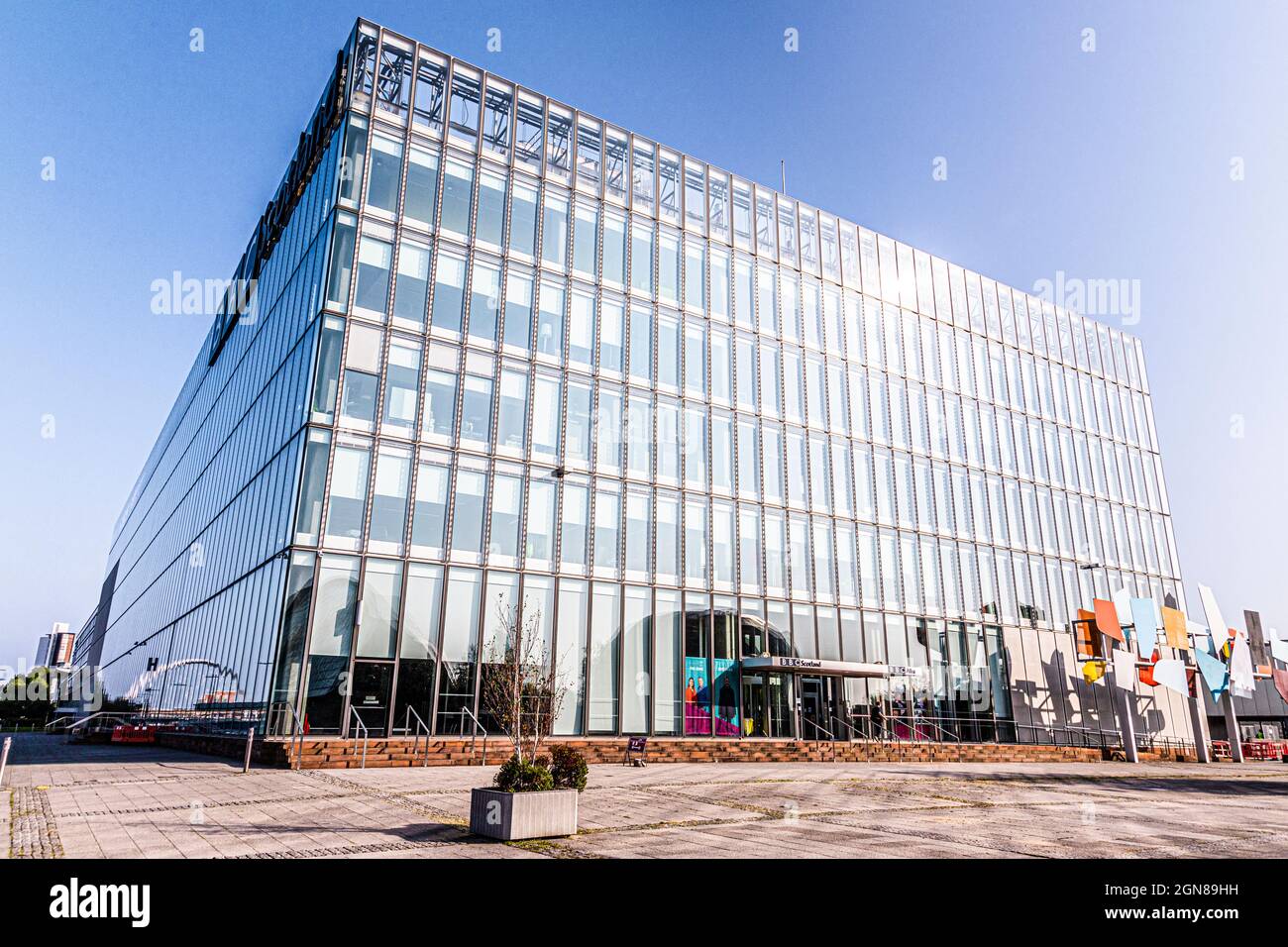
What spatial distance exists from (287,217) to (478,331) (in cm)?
1471

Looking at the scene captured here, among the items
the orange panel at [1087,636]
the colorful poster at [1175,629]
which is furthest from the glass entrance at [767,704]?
the colorful poster at [1175,629]

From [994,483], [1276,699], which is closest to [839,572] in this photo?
[994,483]

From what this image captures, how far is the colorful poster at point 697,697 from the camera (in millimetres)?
32812

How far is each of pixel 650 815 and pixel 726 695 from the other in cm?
2021

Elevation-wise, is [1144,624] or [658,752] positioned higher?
[1144,624]

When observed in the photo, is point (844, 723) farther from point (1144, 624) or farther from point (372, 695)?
point (372, 695)

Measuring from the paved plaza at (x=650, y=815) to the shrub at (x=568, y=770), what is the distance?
68 cm

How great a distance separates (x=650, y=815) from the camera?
14344 millimetres

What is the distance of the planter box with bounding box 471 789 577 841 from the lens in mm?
11172

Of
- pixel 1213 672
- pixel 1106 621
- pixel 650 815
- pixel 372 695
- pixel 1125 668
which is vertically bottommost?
pixel 650 815

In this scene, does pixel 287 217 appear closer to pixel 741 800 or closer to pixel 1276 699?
pixel 741 800

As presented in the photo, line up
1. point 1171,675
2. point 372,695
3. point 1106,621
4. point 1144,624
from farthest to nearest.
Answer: point 1106,621
point 1171,675
point 1144,624
point 372,695

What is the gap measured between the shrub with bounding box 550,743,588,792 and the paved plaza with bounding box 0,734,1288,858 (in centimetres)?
68

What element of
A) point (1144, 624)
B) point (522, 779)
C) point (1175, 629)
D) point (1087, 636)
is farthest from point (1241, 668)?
point (522, 779)
